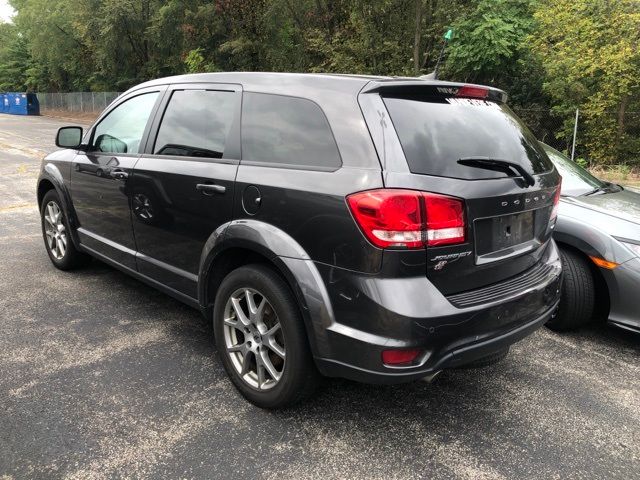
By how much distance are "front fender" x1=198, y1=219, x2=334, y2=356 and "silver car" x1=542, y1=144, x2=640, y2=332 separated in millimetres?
2272

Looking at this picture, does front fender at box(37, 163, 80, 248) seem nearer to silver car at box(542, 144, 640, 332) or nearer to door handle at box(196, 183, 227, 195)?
door handle at box(196, 183, 227, 195)

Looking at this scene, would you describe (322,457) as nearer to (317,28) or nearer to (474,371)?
(474,371)

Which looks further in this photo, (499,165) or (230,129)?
(230,129)

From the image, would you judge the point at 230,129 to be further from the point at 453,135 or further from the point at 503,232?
the point at 503,232

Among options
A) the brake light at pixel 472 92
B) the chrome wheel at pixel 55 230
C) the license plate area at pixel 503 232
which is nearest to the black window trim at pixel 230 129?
the brake light at pixel 472 92

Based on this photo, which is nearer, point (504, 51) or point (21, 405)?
point (21, 405)

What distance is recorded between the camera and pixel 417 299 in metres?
2.18

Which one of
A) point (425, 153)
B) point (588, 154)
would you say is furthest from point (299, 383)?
point (588, 154)

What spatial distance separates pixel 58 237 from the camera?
4.87 meters

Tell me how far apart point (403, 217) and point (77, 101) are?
49637 millimetres

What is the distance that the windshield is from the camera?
4.27 metres

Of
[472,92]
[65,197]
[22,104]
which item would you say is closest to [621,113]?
[472,92]

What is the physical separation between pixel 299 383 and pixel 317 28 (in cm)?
2340

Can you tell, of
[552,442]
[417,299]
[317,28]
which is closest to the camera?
Answer: [417,299]
